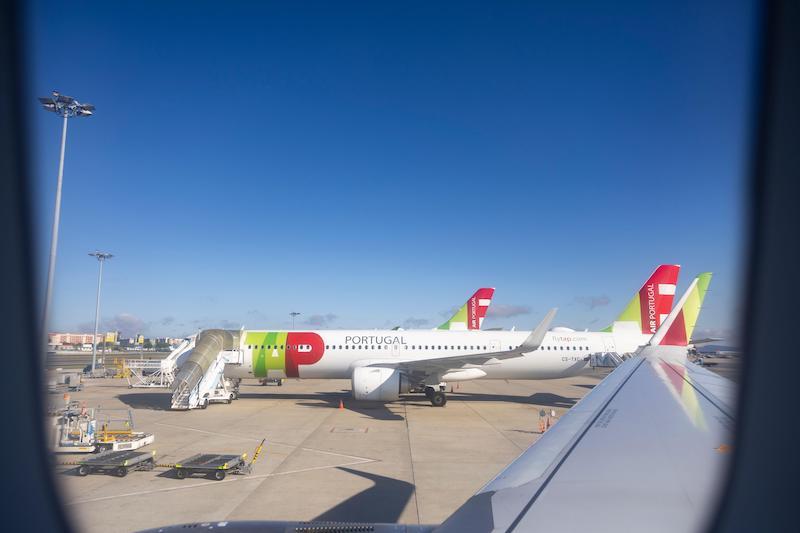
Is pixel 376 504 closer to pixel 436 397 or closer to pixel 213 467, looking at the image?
pixel 213 467

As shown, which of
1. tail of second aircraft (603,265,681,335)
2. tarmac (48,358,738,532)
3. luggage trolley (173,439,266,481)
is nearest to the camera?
tarmac (48,358,738,532)

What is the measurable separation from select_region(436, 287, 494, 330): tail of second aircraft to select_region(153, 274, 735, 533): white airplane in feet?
127

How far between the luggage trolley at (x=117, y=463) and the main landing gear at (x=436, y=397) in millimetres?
11049

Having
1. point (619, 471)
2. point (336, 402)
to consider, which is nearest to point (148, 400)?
point (336, 402)

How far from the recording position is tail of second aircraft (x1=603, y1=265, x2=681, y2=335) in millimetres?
22469

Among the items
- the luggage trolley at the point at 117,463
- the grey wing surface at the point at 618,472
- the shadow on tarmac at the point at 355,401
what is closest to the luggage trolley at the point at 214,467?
the luggage trolley at the point at 117,463

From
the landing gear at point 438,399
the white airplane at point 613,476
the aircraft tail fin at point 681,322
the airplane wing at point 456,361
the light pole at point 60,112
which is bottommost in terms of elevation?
the landing gear at point 438,399

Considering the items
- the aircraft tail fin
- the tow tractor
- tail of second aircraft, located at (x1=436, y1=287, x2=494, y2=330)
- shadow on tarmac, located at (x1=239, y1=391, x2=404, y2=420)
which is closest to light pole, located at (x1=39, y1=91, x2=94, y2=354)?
the tow tractor

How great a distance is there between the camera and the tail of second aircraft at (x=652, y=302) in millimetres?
22469

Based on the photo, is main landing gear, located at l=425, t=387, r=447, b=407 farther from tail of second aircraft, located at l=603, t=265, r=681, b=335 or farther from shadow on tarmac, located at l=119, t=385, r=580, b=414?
tail of second aircraft, located at l=603, t=265, r=681, b=335

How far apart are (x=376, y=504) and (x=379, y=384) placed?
10.3 m

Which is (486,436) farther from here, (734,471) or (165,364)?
(165,364)

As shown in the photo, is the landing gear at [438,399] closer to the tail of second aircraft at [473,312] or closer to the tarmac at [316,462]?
the tarmac at [316,462]

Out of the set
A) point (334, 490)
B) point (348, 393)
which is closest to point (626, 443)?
point (334, 490)
